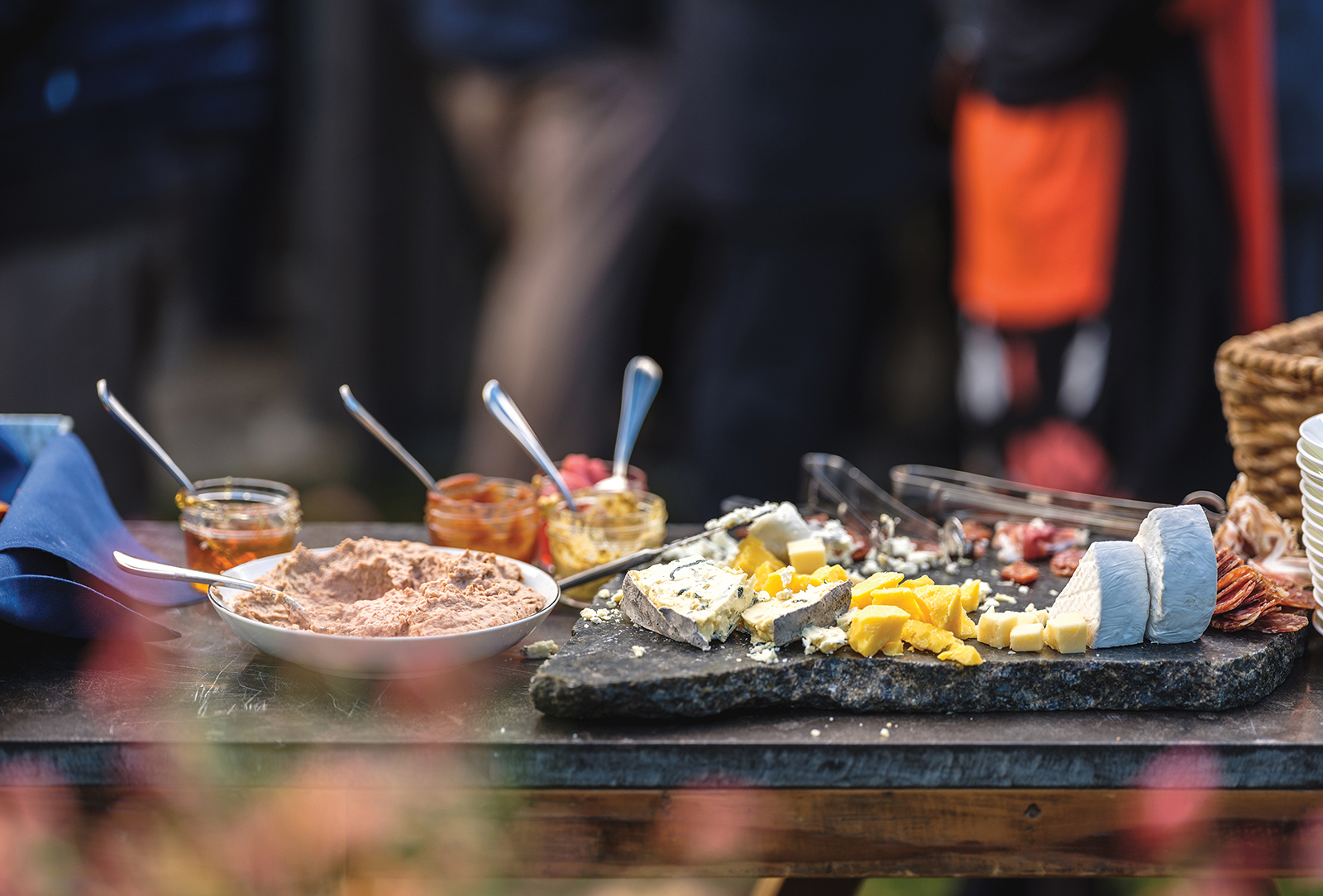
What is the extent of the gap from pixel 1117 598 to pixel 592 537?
24.9 inches

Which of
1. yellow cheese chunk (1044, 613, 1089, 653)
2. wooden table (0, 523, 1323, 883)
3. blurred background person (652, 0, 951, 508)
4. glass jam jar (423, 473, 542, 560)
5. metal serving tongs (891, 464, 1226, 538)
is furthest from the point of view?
blurred background person (652, 0, 951, 508)

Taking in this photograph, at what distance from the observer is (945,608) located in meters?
1.33

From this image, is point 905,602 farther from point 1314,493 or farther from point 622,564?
point 1314,493

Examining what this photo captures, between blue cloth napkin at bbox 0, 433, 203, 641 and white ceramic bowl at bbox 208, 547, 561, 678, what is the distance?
0.53 ft

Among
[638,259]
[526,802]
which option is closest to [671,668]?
[526,802]

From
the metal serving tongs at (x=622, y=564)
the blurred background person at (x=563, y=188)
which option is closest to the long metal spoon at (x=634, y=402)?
the metal serving tongs at (x=622, y=564)

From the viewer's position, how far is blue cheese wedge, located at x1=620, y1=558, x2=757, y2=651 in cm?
129

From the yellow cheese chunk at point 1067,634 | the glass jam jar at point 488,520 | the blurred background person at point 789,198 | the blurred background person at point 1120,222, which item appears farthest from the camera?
the blurred background person at point 789,198

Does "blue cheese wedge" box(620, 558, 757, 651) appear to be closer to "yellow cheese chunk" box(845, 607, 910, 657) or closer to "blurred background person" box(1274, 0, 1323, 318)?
"yellow cheese chunk" box(845, 607, 910, 657)

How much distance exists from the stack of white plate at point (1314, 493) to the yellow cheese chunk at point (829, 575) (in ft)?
1.75

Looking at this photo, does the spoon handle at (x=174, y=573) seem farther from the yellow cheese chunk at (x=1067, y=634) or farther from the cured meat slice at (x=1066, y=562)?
the cured meat slice at (x=1066, y=562)

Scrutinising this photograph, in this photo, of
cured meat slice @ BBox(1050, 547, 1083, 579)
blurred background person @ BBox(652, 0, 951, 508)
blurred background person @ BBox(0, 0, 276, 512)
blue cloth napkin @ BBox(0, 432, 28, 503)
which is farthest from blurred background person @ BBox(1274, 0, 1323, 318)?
blurred background person @ BBox(0, 0, 276, 512)

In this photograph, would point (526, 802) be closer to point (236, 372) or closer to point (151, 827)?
point (151, 827)

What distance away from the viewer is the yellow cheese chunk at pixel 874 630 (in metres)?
1.27
